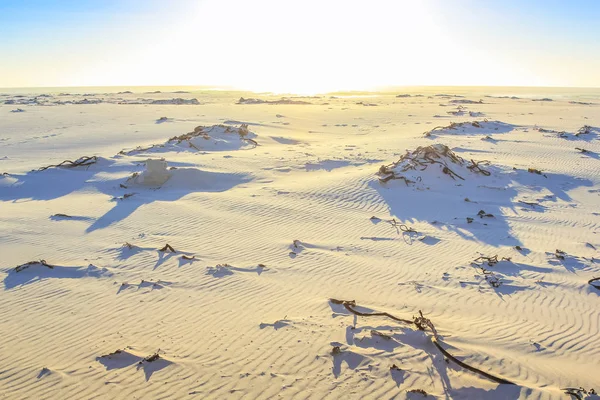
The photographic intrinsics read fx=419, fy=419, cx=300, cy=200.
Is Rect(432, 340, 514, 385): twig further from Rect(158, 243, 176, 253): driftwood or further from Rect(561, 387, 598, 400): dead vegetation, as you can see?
Rect(158, 243, 176, 253): driftwood

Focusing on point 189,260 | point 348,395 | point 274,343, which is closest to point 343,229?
point 189,260

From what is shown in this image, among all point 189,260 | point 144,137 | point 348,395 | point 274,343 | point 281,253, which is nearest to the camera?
point 348,395

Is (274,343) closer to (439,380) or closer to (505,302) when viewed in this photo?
(439,380)

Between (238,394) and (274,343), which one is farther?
(274,343)

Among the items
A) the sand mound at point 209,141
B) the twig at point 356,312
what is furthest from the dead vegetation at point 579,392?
the sand mound at point 209,141

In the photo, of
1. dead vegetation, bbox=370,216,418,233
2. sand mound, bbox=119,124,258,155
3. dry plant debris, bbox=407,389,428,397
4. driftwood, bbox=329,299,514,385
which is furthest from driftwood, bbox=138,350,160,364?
sand mound, bbox=119,124,258,155

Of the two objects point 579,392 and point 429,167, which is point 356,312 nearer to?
point 579,392
